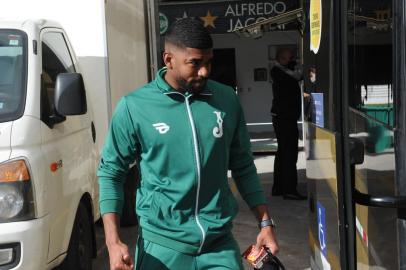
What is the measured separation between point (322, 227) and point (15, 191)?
1.71 m

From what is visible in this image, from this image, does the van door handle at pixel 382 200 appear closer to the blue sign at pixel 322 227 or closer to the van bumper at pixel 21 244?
the blue sign at pixel 322 227

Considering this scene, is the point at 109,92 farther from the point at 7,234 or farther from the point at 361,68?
the point at 361,68

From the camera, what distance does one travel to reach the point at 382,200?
2064 mm

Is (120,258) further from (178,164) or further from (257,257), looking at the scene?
(257,257)

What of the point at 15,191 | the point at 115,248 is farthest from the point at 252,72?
the point at 115,248

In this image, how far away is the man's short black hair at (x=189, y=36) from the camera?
8.27ft


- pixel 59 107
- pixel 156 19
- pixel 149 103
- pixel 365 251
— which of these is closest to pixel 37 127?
pixel 59 107

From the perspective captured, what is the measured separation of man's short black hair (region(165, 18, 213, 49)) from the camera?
99.3 inches

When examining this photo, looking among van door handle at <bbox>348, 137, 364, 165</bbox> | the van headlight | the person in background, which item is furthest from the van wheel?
the person in background

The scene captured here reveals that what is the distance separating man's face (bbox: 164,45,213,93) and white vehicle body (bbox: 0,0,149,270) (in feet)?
4.52

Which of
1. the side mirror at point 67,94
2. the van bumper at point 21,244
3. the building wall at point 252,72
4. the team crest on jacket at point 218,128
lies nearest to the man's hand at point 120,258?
the team crest on jacket at point 218,128

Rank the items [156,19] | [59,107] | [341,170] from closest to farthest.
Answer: [341,170] < [59,107] < [156,19]

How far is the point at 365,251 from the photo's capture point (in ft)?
8.55

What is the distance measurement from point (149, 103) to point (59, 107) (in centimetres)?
154
